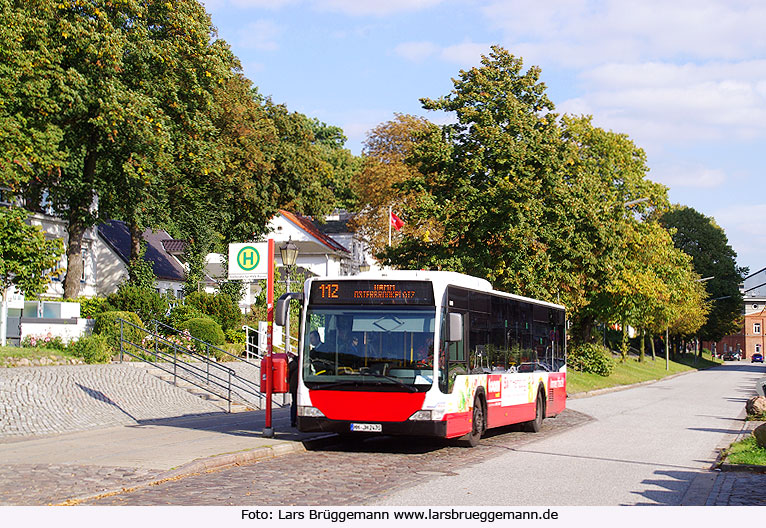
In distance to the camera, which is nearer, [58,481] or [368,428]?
[58,481]

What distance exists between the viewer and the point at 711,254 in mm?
99688

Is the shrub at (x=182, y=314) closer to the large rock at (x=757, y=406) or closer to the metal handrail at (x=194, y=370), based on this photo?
the metal handrail at (x=194, y=370)

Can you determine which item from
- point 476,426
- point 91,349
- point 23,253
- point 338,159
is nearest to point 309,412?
point 476,426

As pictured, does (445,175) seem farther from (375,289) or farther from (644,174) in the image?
(644,174)

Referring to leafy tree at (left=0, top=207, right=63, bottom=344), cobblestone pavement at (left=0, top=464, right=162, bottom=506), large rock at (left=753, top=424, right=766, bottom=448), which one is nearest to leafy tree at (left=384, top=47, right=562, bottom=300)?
leafy tree at (left=0, top=207, right=63, bottom=344)

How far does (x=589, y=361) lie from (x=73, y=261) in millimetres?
25529

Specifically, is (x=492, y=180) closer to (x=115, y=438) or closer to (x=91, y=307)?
(x=91, y=307)

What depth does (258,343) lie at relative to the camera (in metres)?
39.2

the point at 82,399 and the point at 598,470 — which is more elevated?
the point at 82,399

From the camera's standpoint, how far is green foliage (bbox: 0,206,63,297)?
24.1 meters

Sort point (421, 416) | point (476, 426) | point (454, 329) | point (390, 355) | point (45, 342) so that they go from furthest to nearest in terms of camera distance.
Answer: point (45, 342), point (476, 426), point (454, 329), point (390, 355), point (421, 416)

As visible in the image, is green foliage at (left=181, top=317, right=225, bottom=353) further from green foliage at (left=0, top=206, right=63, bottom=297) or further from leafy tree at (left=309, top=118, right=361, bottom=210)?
leafy tree at (left=309, top=118, right=361, bottom=210)

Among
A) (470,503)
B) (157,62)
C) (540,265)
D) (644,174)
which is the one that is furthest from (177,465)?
(644,174)

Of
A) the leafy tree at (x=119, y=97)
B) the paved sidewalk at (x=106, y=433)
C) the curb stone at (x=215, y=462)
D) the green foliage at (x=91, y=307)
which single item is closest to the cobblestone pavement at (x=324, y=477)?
the curb stone at (x=215, y=462)
